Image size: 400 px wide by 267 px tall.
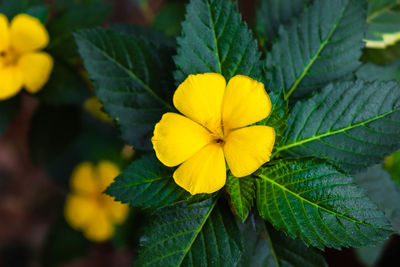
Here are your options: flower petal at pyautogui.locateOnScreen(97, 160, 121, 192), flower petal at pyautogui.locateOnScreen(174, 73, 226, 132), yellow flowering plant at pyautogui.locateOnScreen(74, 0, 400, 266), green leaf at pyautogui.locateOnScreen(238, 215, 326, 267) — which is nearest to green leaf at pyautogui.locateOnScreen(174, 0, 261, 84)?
yellow flowering plant at pyautogui.locateOnScreen(74, 0, 400, 266)

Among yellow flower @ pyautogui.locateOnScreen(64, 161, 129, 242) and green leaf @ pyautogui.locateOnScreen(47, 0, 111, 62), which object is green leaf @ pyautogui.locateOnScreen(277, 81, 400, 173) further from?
yellow flower @ pyautogui.locateOnScreen(64, 161, 129, 242)

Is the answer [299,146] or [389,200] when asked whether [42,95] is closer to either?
[299,146]

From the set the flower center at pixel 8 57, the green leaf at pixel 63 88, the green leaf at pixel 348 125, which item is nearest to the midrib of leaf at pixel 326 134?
the green leaf at pixel 348 125

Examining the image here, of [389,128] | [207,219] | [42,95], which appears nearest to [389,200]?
[389,128]

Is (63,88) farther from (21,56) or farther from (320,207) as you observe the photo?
(320,207)

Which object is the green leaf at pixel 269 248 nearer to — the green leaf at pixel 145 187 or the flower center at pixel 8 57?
the green leaf at pixel 145 187

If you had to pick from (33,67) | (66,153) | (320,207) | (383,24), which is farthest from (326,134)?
(66,153)

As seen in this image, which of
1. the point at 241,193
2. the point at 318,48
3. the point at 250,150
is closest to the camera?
the point at 250,150

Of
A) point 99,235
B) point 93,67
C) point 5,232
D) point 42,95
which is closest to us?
point 93,67
